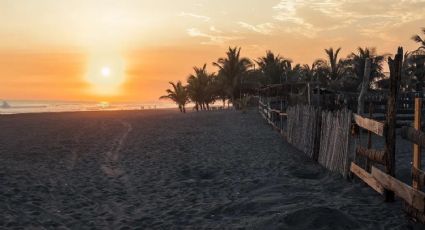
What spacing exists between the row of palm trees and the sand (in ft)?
48.0

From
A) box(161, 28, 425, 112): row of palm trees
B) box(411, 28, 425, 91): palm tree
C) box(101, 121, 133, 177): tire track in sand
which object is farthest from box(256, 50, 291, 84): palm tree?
box(101, 121, 133, 177): tire track in sand

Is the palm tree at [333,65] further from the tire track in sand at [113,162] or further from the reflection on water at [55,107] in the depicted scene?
the reflection on water at [55,107]

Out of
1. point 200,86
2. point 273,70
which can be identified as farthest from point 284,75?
point 200,86

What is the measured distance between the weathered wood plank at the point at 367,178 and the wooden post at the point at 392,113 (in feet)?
0.63

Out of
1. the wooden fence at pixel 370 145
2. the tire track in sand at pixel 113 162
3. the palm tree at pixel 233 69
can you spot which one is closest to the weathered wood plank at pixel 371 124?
the wooden fence at pixel 370 145

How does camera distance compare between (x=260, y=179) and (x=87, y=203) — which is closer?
(x=87, y=203)

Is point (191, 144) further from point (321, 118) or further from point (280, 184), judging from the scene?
point (280, 184)

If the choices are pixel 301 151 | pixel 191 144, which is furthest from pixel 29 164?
pixel 301 151

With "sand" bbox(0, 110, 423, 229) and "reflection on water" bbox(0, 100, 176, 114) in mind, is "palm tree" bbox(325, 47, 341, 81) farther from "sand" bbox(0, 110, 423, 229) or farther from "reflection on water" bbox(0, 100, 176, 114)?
"reflection on water" bbox(0, 100, 176, 114)

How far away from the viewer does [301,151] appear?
14.2 metres

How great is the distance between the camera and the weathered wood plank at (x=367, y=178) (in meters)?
7.29

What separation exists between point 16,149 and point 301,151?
10.8 metres

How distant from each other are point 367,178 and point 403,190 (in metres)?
1.83

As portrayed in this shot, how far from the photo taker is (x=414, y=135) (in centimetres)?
587
